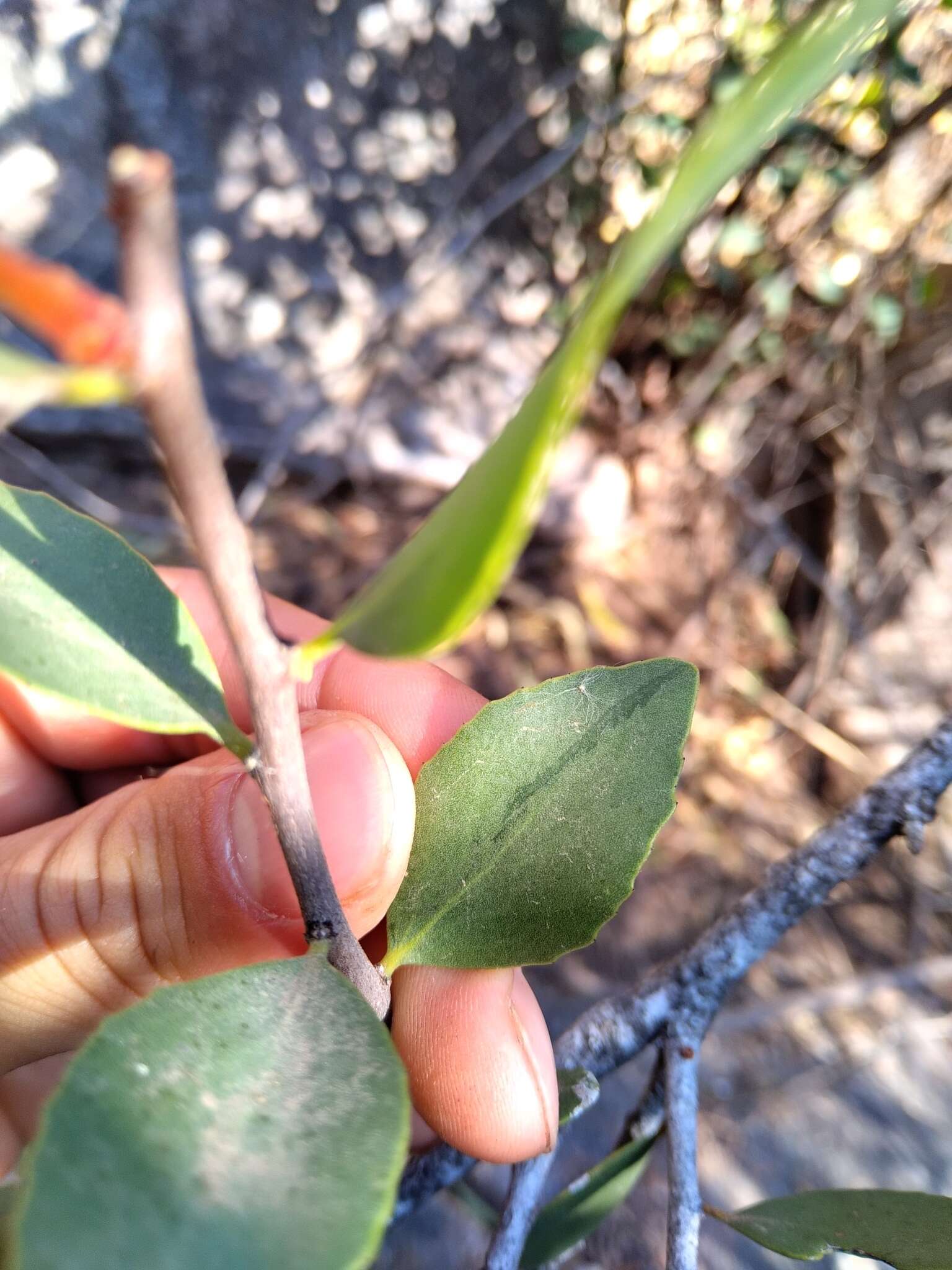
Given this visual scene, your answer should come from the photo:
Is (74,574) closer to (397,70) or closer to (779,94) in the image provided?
(779,94)

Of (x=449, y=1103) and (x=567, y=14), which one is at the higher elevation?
(x=567, y=14)

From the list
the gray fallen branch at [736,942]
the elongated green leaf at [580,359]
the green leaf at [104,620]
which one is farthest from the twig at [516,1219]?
the elongated green leaf at [580,359]

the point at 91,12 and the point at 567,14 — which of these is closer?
the point at 91,12

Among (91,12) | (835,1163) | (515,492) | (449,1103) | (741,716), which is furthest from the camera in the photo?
(741,716)

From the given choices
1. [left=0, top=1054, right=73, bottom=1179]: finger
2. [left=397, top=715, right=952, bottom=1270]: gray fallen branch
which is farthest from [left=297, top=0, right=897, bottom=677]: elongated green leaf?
[left=0, top=1054, right=73, bottom=1179]: finger

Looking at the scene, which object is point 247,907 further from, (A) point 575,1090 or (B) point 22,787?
(B) point 22,787

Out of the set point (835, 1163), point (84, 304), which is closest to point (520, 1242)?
point (84, 304)

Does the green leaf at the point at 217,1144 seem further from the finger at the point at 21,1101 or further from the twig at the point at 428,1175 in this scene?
the finger at the point at 21,1101

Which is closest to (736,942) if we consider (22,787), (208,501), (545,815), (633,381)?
(545,815)
